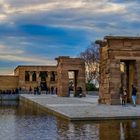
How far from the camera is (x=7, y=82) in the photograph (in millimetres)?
94062

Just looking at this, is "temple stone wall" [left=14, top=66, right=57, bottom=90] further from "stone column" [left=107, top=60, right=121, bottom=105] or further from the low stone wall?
"stone column" [left=107, top=60, right=121, bottom=105]

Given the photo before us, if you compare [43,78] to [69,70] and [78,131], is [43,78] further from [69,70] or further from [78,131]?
[78,131]

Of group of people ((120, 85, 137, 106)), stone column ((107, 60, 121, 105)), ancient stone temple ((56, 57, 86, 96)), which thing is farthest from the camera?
ancient stone temple ((56, 57, 86, 96))

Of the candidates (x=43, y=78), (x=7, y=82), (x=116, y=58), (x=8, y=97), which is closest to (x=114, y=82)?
(x=116, y=58)

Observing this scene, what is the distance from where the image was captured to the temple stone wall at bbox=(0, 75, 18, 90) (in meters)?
93.9

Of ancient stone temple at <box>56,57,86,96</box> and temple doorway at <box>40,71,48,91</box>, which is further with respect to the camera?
temple doorway at <box>40,71,48,91</box>

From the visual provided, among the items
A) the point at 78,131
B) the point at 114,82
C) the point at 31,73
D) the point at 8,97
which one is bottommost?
the point at 78,131

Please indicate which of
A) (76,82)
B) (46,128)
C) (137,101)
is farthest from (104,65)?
(76,82)

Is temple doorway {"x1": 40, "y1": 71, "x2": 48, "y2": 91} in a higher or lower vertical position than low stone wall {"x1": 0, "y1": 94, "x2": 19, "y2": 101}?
higher

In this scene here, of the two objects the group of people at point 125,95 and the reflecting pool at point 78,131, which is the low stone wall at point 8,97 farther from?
the reflecting pool at point 78,131

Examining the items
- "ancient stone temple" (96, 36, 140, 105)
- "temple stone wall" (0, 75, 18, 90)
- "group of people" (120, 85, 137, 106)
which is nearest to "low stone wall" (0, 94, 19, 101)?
"temple stone wall" (0, 75, 18, 90)

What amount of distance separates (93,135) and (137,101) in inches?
691

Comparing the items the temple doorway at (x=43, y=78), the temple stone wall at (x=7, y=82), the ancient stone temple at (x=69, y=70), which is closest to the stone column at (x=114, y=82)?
the ancient stone temple at (x=69, y=70)

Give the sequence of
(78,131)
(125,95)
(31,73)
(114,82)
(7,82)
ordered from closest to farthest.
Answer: (78,131), (125,95), (114,82), (7,82), (31,73)
